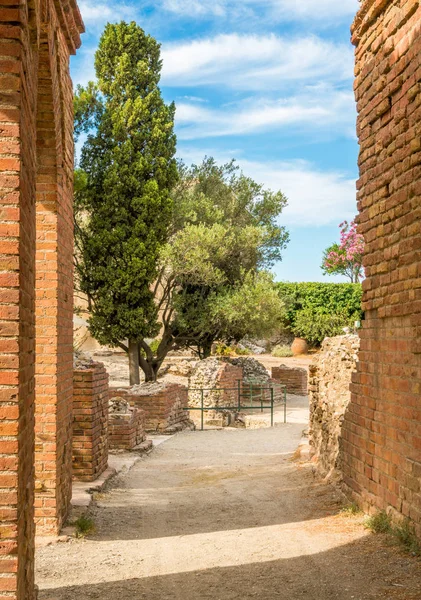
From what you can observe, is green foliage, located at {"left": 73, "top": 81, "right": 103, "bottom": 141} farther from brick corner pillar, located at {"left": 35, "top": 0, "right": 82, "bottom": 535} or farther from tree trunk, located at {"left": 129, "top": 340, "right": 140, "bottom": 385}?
brick corner pillar, located at {"left": 35, "top": 0, "right": 82, "bottom": 535}

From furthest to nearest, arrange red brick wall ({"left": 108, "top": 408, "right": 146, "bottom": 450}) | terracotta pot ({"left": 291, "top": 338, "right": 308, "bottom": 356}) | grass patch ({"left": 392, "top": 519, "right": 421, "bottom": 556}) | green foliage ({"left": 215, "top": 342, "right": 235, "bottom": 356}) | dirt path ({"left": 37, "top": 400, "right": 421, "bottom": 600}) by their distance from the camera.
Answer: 1. terracotta pot ({"left": 291, "top": 338, "right": 308, "bottom": 356})
2. green foliage ({"left": 215, "top": 342, "right": 235, "bottom": 356})
3. red brick wall ({"left": 108, "top": 408, "right": 146, "bottom": 450})
4. grass patch ({"left": 392, "top": 519, "right": 421, "bottom": 556})
5. dirt path ({"left": 37, "top": 400, "right": 421, "bottom": 600})

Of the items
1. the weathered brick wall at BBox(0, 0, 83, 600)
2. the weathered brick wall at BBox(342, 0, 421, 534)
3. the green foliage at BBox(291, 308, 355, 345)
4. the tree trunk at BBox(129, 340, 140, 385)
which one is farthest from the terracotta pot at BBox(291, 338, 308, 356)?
the weathered brick wall at BBox(0, 0, 83, 600)

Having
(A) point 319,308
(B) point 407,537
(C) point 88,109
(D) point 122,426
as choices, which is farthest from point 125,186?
(B) point 407,537

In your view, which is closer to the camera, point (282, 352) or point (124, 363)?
point (124, 363)

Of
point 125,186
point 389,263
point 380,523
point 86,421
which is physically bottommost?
point 380,523

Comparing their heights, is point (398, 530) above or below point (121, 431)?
above

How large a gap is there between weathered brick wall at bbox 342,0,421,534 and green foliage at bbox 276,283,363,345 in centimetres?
2478

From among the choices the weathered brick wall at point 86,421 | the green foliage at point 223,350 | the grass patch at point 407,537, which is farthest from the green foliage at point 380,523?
the green foliage at point 223,350

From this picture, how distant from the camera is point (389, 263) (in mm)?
5887

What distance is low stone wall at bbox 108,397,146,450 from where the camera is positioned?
11.7 m

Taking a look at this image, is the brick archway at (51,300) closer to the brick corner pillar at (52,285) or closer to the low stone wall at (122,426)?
the brick corner pillar at (52,285)

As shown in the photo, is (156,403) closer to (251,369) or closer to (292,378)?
(251,369)

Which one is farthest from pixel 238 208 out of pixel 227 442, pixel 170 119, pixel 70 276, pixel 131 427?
pixel 70 276

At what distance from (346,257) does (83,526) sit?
105 ft
